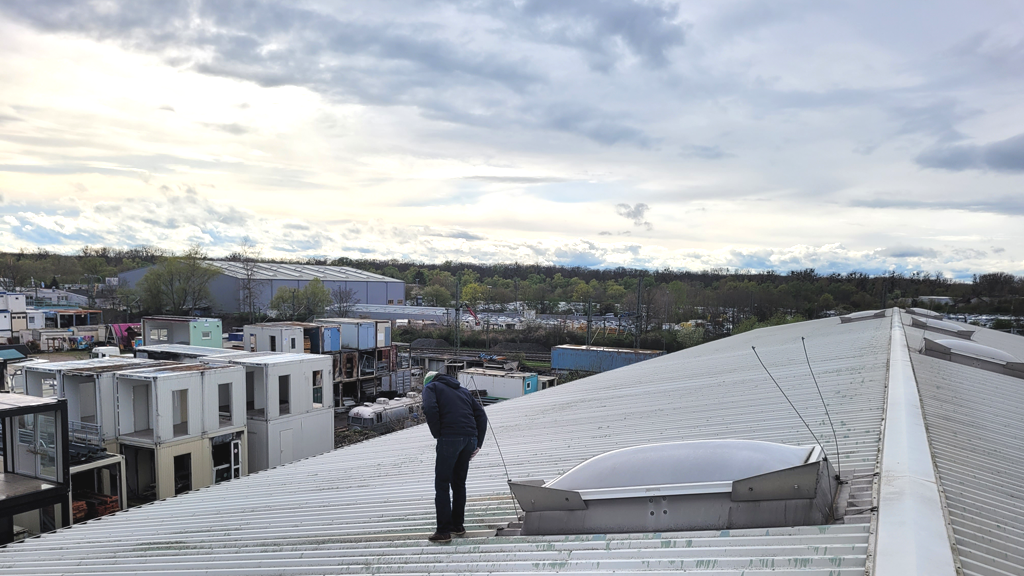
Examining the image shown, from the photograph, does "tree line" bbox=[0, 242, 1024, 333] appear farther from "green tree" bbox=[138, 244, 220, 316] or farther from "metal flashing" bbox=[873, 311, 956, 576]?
"metal flashing" bbox=[873, 311, 956, 576]

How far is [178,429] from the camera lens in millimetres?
15492

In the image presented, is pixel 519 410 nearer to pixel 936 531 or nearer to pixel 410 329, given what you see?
pixel 936 531

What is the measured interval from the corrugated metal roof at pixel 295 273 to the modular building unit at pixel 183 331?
3638cm

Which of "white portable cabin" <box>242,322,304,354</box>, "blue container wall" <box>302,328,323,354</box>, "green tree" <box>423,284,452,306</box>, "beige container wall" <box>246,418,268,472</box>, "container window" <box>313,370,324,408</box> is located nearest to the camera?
"beige container wall" <box>246,418,268,472</box>

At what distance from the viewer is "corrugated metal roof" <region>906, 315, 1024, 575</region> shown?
2914 mm

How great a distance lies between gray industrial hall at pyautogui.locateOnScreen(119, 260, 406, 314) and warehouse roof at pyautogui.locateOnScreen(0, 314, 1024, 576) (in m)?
54.1

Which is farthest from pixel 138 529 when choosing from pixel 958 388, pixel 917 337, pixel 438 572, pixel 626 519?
pixel 917 337

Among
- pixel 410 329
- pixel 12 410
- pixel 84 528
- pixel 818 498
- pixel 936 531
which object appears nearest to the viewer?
pixel 936 531

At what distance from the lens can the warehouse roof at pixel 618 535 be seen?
3066 millimetres

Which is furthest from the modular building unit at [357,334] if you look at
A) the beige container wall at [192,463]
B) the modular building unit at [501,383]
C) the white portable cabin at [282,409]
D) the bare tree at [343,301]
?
the bare tree at [343,301]

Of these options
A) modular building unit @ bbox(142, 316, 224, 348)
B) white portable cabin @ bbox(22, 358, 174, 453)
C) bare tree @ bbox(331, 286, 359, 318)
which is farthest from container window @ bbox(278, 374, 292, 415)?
bare tree @ bbox(331, 286, 359, 318)

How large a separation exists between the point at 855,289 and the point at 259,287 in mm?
66803

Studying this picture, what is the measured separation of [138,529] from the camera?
6.92 m

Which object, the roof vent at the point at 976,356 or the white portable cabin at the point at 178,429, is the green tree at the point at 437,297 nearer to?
the white portable cabin at the point at 178,429
